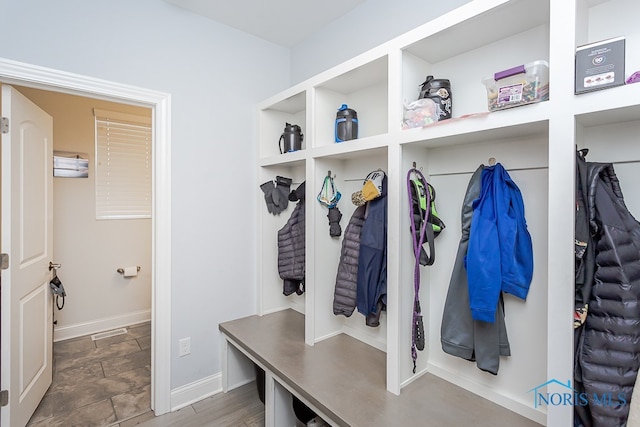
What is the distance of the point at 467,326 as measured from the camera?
1422 mm

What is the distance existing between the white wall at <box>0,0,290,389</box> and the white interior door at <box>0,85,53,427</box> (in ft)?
1.54

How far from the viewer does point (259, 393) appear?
2.21 metres

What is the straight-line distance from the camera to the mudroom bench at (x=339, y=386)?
134 centimetres

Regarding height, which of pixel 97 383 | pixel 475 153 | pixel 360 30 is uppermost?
pixel 360 30

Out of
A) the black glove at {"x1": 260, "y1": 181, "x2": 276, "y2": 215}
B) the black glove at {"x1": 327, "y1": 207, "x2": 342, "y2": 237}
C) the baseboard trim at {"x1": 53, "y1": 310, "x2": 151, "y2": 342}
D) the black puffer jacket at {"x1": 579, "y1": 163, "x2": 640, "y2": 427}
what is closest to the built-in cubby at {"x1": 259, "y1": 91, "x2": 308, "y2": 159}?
the black glove at {"x1": 260, "y1": 181, "x2": 276, "y2": 215}

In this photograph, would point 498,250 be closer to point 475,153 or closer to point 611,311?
point 611,311

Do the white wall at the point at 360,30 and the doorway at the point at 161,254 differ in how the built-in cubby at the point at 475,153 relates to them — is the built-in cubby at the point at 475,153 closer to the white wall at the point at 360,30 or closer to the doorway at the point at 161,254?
the white wall at the point at 360,30

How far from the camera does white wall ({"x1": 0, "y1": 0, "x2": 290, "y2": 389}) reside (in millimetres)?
1773

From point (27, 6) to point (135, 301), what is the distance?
2994 mm

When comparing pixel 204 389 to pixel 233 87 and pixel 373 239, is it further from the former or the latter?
pixel 233 87

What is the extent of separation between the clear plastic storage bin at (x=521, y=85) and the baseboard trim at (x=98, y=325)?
4088 millimetres

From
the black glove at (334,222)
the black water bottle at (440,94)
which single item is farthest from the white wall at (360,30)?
the black glove at (334,222)

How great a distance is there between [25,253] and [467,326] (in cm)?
259
